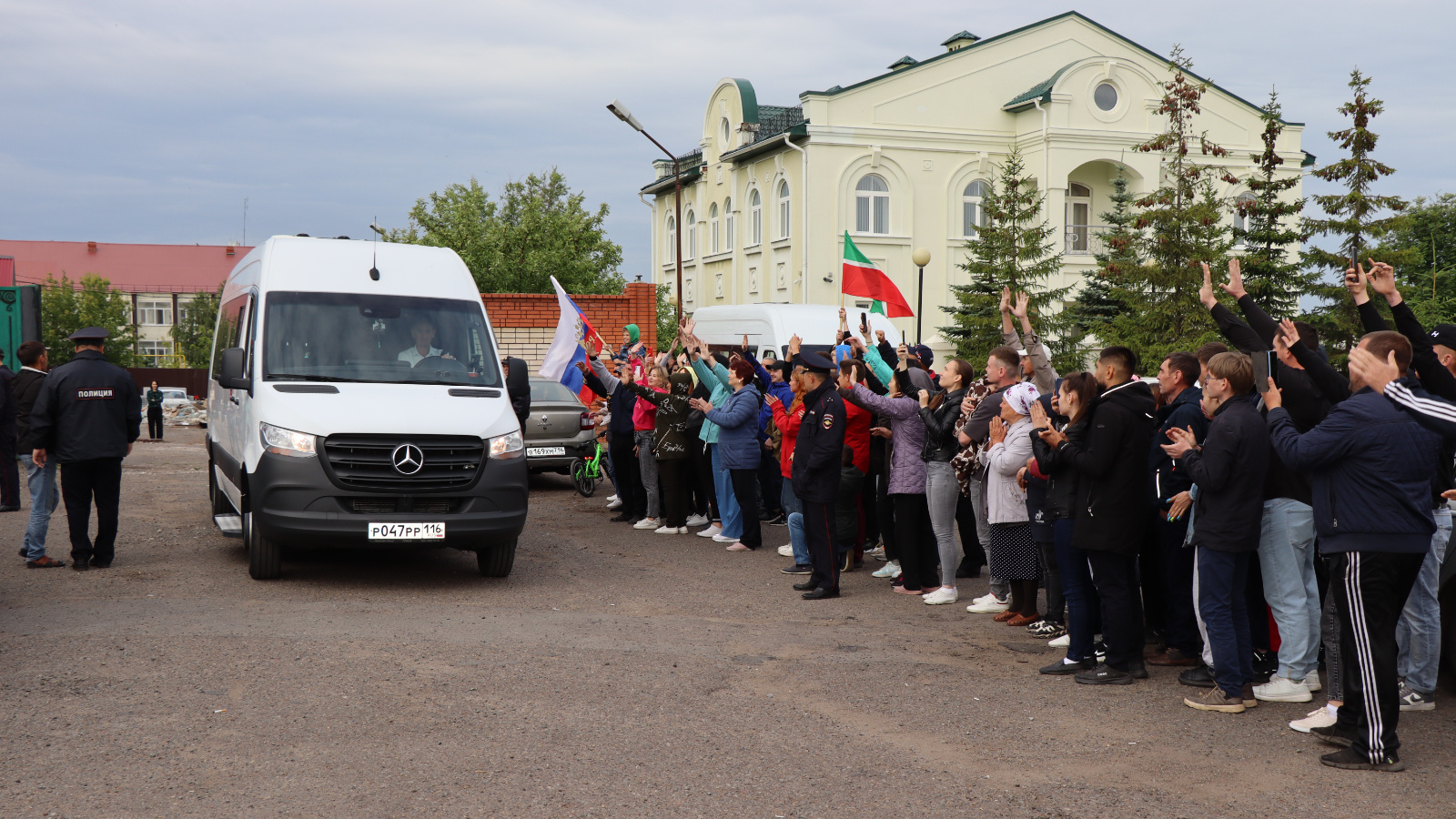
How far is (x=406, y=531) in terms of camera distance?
8.98 metres

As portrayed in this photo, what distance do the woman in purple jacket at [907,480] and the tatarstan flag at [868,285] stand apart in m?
6.67

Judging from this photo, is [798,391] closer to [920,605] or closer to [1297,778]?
[920,605]

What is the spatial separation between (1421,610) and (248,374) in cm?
828

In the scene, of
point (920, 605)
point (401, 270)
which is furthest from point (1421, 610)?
point (401, 270)

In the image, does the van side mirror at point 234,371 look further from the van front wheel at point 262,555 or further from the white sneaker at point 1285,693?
the white sneaker at point 1285,693

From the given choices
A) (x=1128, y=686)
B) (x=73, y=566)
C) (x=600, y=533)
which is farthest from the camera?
(x=600, y=533)

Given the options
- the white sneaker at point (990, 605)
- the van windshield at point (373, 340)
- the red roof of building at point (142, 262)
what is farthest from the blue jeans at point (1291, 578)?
the red roof of building at point (142, 262)

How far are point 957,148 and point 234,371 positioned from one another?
109 ft

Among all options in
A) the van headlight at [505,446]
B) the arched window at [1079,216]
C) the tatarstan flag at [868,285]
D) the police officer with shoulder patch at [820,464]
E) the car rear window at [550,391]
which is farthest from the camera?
the arched window at [1079,216]

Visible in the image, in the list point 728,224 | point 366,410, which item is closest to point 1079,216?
point 728,224

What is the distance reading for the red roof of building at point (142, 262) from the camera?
96375mm

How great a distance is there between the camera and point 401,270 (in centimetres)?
1040

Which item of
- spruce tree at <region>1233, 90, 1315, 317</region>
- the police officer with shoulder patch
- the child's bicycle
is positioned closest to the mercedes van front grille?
the police officer with shoulder patch

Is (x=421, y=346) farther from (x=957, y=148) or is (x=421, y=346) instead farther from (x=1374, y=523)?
(x=957, y=148)
